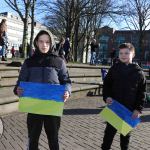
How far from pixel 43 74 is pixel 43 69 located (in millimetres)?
65

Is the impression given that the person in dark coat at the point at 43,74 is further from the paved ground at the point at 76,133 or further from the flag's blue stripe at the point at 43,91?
the paved ground at the point at 76,133

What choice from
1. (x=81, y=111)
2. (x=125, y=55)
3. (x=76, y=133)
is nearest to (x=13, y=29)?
(x=81, y=111)

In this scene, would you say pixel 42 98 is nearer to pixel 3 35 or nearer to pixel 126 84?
pixel 126 84

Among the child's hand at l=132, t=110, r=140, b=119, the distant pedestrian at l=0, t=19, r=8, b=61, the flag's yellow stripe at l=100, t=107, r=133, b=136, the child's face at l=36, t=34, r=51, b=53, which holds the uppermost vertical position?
the distant pedestrian at l=0, t=19, r=8, b=61

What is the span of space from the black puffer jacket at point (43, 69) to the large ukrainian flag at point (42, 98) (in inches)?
3.0

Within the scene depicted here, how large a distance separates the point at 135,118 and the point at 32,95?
1509mm

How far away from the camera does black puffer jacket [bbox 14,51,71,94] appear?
15.9 ft

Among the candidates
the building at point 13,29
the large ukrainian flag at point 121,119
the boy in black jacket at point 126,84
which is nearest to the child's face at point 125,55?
the boy in black jacket at point 126,84

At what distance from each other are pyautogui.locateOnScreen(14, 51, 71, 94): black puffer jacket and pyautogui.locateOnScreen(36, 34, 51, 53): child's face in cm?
6

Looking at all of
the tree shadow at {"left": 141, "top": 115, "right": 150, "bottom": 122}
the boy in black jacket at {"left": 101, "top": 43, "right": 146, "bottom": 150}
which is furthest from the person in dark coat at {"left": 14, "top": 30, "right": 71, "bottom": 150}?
the tree shadow at {"left": 141, "top": 115, "right": 150, "bottom": 122}

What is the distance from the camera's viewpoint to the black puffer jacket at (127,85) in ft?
17.9

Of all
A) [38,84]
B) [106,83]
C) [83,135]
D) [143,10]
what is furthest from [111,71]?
[143,10]

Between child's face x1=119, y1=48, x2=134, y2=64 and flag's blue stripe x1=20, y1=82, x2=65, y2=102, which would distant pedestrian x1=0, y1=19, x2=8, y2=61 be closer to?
child's face x1=119, y1=48, x2=134, y2=64

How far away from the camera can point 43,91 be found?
492 cm
